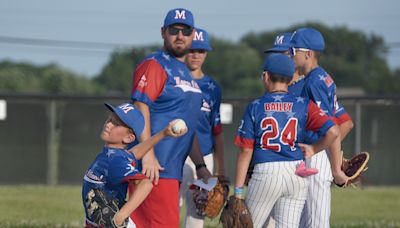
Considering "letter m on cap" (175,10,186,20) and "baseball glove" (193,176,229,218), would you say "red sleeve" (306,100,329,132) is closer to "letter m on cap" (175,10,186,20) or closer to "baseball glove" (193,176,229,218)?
"letter m on cap" (175,10,186,20)

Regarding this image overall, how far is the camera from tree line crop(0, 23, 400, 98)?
195ft

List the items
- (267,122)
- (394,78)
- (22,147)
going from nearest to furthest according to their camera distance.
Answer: (267,122)
(22,147)
(394,78)

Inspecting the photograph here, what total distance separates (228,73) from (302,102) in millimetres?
73134

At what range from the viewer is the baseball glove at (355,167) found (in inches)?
309

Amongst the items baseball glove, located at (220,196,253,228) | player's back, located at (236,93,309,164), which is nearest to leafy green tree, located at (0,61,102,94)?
baseball glove, located at (220,196,253,228)

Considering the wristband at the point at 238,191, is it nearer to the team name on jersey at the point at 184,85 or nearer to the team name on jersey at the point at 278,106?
the team name on jersey at the point at 278,106

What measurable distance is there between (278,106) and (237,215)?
0.91 metres

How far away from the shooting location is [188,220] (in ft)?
28.0

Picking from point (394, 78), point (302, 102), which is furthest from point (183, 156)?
point (394, 78)

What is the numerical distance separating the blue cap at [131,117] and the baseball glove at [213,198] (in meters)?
2.24

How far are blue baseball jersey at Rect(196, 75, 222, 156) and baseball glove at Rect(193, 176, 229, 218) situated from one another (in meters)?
0.61

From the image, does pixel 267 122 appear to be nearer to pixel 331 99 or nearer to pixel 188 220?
pixel 331 99

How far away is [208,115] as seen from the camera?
28.2ft

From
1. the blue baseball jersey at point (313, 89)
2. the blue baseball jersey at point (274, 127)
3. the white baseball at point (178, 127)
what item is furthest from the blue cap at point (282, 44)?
the white baseball at point (178, 127)
